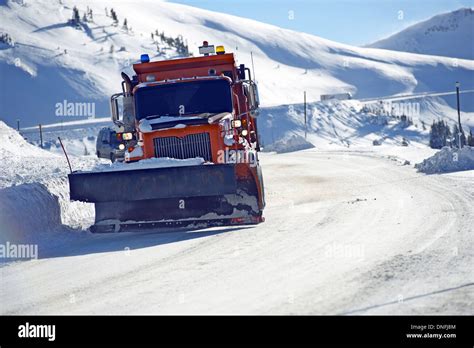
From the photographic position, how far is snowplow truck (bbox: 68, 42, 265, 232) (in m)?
11.4

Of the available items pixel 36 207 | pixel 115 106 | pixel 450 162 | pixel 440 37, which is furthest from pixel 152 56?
pixel 440 37

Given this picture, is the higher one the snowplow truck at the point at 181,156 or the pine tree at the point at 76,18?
the pine tree at the point at 76,18

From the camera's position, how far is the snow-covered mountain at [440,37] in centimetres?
15850

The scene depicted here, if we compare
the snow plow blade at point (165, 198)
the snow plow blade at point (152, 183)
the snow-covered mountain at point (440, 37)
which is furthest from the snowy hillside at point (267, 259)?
the snow-covered mountain at point (440, 37)

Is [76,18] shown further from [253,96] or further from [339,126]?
[253,96]

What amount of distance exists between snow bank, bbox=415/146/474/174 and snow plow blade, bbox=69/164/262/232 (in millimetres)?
9055

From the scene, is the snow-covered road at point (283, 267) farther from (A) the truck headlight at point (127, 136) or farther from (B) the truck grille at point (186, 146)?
(A) the truck headlight at point (127, 136)

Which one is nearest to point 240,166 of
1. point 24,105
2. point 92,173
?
point 92,173

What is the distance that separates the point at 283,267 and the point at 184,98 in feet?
19.1

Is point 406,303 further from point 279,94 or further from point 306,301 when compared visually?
point 279,94

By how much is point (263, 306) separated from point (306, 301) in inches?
14.8

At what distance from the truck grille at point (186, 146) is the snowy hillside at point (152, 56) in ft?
162
